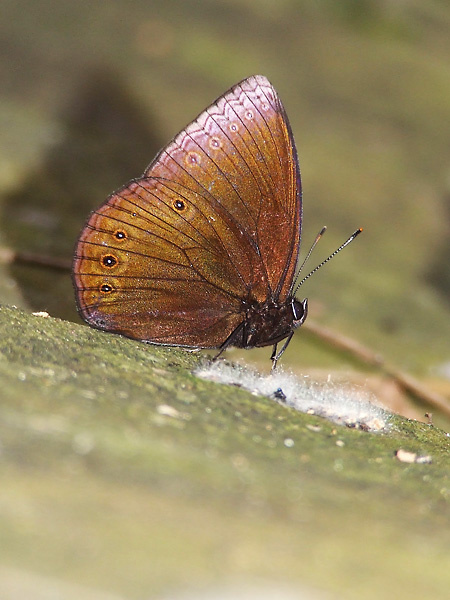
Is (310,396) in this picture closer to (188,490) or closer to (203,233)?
(203,233)

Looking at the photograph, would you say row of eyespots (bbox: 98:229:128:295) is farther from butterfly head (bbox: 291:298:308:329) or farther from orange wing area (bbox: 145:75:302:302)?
butterfly head (bbox: 291:298:308:329)

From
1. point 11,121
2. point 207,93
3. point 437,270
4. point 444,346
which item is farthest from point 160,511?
point 207,93

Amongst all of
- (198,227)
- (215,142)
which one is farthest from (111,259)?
(215,142)

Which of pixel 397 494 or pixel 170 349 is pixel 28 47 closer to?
pixel 170 349

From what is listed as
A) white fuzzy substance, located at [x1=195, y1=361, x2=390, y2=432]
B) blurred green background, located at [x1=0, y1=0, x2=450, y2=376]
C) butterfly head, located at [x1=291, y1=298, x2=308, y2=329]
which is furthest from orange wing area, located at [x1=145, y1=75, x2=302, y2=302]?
blurred green background, located at [x1=0, y1=0, x2=450, y2=376]

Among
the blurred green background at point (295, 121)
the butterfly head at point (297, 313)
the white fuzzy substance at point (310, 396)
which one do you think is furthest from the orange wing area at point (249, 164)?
the blurred green background at point (295, 121)

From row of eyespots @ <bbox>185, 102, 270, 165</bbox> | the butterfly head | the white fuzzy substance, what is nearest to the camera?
the white fuzzy substance
